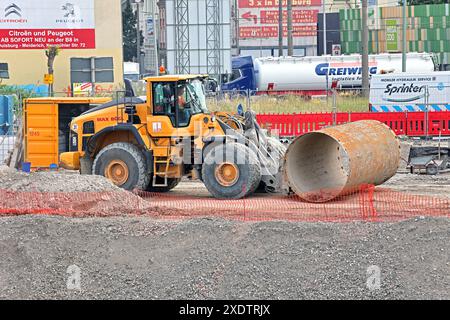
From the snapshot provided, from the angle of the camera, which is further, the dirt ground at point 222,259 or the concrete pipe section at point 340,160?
the concrete pipe section at point 340,160

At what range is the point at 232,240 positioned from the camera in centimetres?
1373

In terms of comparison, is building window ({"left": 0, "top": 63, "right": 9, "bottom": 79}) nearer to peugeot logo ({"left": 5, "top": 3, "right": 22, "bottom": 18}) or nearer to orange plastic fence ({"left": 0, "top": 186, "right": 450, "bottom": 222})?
peugeot logo ({"left": 5, "top": 3, "right": 22, "bottom": 18})

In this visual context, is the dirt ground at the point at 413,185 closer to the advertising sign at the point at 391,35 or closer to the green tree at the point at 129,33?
the advertising sign at the point at 391,35

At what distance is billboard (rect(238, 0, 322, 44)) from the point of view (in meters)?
92.8

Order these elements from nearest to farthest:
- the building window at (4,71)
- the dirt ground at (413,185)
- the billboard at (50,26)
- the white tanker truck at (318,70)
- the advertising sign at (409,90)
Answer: the dirt ground at (413,185) → the advertising sign at (409,90) → the billboard at (50,26) → the building window at (4,71) → the white tanker truck at (318,70)

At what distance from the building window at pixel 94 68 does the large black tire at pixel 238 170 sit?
3532 centimetres

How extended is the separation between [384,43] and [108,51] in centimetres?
2671

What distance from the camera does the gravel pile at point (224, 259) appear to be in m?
12.3

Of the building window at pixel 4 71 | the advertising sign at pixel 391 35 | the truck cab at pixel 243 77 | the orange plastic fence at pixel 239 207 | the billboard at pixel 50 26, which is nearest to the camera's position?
the orange plastic fence at pixel 239 207

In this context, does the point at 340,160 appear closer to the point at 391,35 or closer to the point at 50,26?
the point at 50,26

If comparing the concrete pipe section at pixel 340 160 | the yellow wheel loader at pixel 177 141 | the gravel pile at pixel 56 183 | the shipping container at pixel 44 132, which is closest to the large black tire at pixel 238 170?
the yellow wheel loader at pixel 177 141

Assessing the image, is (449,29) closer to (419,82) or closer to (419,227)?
(419,82)


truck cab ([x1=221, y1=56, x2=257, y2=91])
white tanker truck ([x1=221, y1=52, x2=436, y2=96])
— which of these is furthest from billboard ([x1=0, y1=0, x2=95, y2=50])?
truck cab ([x1=221, y1=56, x2=257, y2=91])
